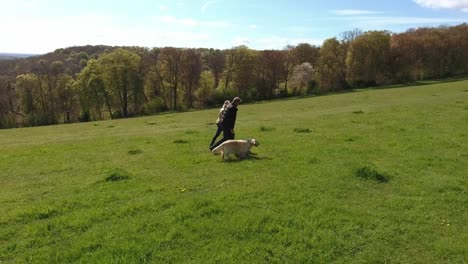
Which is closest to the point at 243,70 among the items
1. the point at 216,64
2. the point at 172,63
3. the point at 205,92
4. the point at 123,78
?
the point at 216,64

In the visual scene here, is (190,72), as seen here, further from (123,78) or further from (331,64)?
(331,64)

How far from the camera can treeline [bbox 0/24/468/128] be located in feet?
213

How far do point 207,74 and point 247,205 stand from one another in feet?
211

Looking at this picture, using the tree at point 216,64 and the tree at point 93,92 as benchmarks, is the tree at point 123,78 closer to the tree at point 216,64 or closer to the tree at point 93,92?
the tree at point 93,92

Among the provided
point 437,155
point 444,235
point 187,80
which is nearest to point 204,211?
point 444,235

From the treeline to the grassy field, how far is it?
50.8 m

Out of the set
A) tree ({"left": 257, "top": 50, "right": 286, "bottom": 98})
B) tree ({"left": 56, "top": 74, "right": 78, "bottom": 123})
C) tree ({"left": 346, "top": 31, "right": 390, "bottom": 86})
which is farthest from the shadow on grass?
tree ({"left": 346, "top": 31, "right": 390, "bottom": 86})

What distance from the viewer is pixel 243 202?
9.87 m

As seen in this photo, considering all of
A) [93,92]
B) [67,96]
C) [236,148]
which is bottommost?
[236,148]

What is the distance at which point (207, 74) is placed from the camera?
7225cm

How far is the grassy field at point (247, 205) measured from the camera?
294 inches

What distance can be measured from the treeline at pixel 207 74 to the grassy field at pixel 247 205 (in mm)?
50786

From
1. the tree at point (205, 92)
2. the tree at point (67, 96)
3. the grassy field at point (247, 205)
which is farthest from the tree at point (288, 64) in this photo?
the grassy field at point (247, 205)

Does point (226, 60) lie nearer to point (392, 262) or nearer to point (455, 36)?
point (455, 36)
